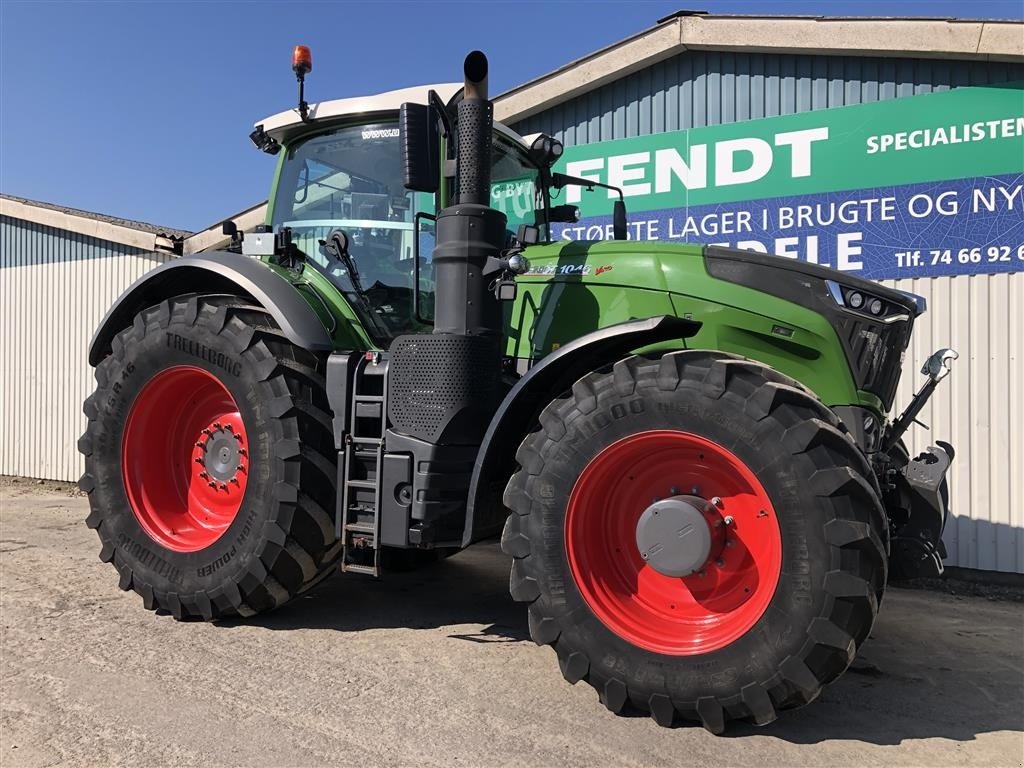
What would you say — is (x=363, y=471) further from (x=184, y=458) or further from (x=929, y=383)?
(x=929, y=383)

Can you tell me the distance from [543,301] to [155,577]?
2.51 metres

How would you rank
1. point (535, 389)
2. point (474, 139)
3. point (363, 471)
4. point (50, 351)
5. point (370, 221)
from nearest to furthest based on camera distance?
point (535, 389) → point (474, 139) → point (363, 471) → point (370, 221) → point (50, 351)

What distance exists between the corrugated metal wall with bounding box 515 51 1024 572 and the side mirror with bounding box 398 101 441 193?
3985 millimetres

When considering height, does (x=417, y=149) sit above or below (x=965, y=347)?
above

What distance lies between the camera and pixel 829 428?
2.72 m

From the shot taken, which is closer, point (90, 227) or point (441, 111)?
point (441, 111)

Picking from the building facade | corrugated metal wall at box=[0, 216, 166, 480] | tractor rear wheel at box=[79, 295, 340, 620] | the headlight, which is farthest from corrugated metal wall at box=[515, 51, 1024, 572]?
corrugated metal wall at box=[0, 216, 166, 480]

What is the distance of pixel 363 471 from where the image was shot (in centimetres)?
383

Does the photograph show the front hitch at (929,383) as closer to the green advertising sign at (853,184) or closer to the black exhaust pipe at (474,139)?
the black exhaust pipe at (474,139)

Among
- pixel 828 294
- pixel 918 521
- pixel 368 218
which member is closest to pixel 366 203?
pixel 368 218

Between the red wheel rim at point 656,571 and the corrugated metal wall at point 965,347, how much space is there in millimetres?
3519

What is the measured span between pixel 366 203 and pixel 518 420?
5.27 ft

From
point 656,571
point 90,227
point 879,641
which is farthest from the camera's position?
point 90,227

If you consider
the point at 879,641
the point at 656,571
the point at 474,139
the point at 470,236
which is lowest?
the point at 879,641
